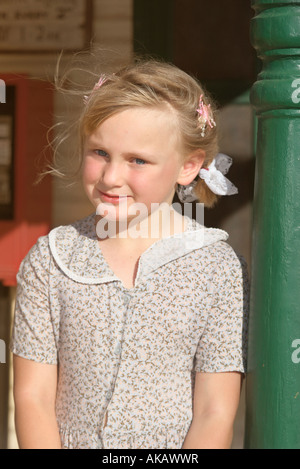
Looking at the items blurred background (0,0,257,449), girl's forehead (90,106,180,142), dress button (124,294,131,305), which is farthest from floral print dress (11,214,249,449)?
blurred background (0,0,257,449)

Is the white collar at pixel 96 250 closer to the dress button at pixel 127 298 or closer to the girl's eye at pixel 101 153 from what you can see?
the dress button at pixel 127 298

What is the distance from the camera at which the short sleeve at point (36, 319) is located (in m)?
2.78

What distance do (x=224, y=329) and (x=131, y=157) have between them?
2.02 ft

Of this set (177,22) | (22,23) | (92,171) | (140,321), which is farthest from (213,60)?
(140,321)

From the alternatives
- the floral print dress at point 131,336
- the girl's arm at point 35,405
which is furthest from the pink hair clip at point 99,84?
the girl's arm at point 35,405

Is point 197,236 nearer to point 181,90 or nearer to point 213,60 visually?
point 181,90

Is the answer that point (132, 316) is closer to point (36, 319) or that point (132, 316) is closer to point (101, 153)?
point (36, 319)

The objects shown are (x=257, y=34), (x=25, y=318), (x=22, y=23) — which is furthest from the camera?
(x=22, y=23)

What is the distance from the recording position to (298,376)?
263 centimetres

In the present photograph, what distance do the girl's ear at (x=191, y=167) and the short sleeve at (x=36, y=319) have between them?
521 millimetres

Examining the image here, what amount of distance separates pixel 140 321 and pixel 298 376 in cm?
51

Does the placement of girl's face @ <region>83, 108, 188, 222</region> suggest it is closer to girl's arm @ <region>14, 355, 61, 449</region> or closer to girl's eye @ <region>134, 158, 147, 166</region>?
girl's eye @ <region>134, 158, 147, 166</region>

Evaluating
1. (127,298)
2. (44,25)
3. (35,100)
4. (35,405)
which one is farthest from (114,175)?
(44,25)

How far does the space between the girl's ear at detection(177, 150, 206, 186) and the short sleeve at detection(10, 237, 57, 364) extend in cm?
52
